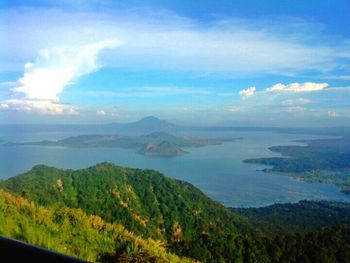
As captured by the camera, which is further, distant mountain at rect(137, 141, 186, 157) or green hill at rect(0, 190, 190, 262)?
distant mountain at rect(137, 141, 186, 157)

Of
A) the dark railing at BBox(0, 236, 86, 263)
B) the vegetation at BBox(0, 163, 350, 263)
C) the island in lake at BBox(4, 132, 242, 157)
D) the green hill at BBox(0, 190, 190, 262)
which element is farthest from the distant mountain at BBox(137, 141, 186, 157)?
the dark railing at BBox(0, 236, 86, 263)

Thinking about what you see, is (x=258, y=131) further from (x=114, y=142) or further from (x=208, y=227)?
(x=208, y=227)

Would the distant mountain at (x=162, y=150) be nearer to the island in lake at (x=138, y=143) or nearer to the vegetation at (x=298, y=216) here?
the island in lake at (x=138, y=143)

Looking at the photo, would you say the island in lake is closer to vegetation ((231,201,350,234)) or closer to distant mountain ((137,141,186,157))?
distant mountain ((137,141,186,157))

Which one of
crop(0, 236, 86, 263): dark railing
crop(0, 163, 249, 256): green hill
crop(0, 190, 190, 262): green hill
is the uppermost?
crop(0, 236, 86, 263): dark railing

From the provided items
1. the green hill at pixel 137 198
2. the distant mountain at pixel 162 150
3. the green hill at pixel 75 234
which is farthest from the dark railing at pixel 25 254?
the distant mountain at pixel 162 150

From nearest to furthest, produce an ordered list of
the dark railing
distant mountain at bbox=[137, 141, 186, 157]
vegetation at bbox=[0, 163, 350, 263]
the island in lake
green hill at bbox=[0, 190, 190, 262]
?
the dark railing, green hill at bbox=[0, 190, 190, 262], vegetation at bbox=[0, 163, 350, 263], distant mountain at bbox=[137, 141, 186, 157], the island in lake
